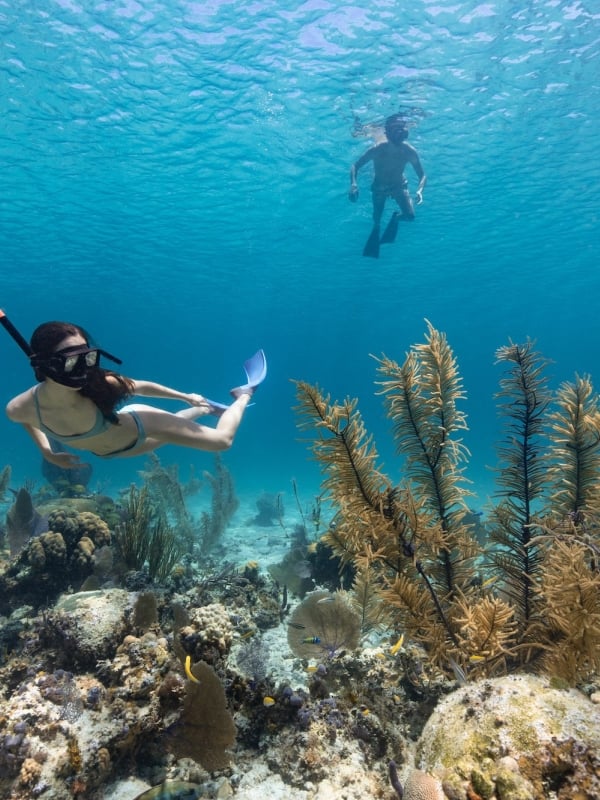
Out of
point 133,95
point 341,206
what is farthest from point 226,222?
point 133,95


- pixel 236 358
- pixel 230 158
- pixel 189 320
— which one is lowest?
pixel 230 158

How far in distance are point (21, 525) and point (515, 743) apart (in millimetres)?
9054

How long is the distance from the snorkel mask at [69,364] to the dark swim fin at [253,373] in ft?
8.61

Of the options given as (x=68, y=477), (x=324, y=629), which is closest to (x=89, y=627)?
(x=324, y=629)

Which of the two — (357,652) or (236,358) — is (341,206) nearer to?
(357,652)

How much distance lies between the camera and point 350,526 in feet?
11.8

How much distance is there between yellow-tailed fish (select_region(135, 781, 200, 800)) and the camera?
2836 mm

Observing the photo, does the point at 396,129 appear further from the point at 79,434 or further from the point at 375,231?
the point at 79,434

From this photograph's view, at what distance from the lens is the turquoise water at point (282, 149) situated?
1409cm

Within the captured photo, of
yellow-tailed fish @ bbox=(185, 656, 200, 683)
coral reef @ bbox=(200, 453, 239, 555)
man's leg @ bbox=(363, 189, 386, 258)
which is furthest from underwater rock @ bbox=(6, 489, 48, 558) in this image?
man's leg @ bbox=(363, 189, 386, 258)

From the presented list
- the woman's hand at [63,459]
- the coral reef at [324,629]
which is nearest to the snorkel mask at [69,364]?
the woman's hand at [63,459]

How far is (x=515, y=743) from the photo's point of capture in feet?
7.37

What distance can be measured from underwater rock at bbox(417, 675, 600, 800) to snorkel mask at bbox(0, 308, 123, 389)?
3762 mm

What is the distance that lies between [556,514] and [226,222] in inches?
1157
